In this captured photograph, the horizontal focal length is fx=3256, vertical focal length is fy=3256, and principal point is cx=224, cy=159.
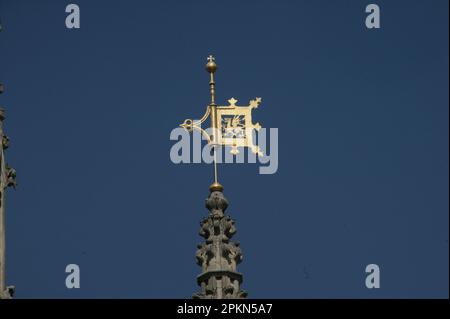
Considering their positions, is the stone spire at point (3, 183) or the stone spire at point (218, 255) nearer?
the stone spire at point (3, 183)

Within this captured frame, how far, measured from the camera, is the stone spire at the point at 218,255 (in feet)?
216

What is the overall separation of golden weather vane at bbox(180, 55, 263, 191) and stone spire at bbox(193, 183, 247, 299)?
609 mm

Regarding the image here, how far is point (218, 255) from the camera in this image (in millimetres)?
66438

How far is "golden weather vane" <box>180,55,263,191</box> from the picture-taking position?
68250mm

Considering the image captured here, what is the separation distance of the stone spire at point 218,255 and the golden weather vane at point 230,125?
0.61 metres

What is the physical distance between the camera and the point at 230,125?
6862 centimetres

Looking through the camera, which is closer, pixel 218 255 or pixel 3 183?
pixel 3 183

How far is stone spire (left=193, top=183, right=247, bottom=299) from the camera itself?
6581 centimetres

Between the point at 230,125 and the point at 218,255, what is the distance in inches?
136

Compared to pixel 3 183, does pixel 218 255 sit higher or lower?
lower

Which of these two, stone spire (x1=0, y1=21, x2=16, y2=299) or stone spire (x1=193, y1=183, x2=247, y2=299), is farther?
stone spire (x1=193, y1=183, x2=247, y2=299)

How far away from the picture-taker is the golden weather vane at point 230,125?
6825cm
